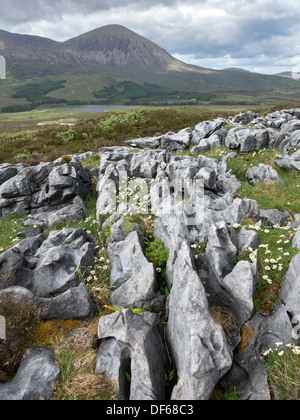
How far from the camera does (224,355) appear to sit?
21.7 ft

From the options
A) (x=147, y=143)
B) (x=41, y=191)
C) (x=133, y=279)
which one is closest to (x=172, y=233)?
(x=133, y=279)

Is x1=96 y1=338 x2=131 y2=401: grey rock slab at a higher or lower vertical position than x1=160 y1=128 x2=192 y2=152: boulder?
lower

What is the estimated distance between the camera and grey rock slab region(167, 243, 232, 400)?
6.32 m

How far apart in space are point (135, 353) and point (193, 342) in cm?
166

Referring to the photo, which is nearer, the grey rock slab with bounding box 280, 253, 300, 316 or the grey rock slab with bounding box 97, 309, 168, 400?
the grey rock slab with bounding box 97, 309, 168, 400

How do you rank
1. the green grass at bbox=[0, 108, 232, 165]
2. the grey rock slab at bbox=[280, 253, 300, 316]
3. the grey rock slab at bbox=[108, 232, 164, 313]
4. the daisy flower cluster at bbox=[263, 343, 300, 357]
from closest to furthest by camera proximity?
the daisy flower cluster at bbox=[263, 343, 300, 357]
the grey rock slab at bbox=[280, 253, 300, 316]
the grey rock slab at bbox=[108, 232, 164, 313]
the green grass at bbox=[0, 108, 232, 165]

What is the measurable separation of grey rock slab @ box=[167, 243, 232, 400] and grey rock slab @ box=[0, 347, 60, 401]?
3.22m

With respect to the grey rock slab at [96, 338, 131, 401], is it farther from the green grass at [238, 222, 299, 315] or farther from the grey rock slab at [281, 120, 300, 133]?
the grey rock slab at [281, 120, 300, 133]

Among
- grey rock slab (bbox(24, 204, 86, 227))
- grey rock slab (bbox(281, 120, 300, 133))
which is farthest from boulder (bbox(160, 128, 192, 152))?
grey rock slab (bbox(24, 204, 86, 227))

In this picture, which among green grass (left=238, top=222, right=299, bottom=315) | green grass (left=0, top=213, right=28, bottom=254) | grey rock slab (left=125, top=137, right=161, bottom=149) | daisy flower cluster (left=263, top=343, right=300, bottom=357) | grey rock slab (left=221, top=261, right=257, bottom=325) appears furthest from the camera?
grey rock slab (left=125, top=137, right=161, bottom=149)

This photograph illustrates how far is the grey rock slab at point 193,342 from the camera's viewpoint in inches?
249

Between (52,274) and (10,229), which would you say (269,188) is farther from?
(10,229)

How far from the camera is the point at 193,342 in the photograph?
667cm
